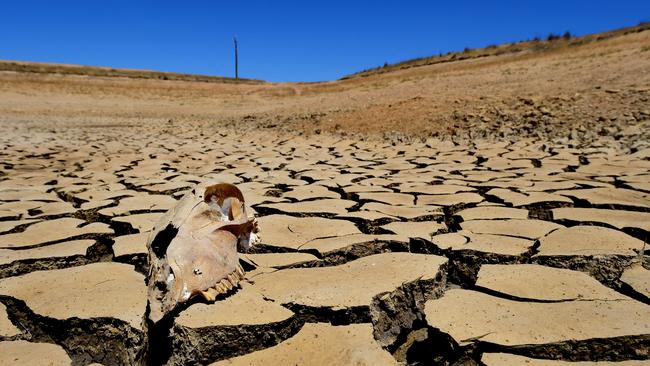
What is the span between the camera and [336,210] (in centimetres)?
224

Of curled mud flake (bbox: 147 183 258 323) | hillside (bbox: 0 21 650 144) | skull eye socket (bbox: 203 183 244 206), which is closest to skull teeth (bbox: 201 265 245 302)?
curled mud flake (bbox: 147 183 258 323)

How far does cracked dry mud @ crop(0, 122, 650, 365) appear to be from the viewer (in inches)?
41.9

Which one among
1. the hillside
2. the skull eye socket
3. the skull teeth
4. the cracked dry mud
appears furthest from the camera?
the hillside

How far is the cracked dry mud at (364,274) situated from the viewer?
1063 mm

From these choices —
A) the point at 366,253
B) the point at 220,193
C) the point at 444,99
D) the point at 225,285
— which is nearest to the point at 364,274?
the point at 366,253

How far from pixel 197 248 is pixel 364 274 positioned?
1.68ft

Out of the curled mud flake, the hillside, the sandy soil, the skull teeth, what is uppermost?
the hillside

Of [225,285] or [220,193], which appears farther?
[220,193]

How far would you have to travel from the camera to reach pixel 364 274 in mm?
1421

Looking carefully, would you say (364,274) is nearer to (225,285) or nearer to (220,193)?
(225,285)

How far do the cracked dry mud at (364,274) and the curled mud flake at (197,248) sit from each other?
0.16 feet

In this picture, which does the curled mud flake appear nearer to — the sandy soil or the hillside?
the sandy soil

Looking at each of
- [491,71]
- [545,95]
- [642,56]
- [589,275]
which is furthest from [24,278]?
[491,71]

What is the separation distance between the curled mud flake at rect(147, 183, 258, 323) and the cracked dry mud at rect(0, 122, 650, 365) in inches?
1.9
